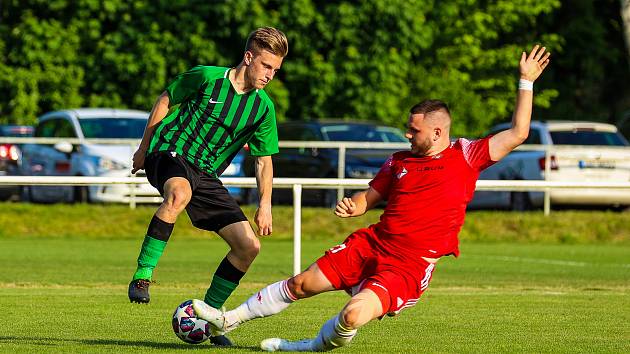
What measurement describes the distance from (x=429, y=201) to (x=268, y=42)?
1584 mm

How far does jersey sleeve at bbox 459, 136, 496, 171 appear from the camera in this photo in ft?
27.5

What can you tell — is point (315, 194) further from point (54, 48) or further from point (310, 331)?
point (310, 331)

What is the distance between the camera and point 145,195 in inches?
944

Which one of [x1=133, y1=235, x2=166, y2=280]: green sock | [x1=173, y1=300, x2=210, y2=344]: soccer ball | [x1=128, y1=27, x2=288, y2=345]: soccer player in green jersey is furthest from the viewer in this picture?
[x1=128, y1=27, x2=288, y2=345]: soccer player in green jersey

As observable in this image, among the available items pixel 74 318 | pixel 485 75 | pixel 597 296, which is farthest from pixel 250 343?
pixel 485 75

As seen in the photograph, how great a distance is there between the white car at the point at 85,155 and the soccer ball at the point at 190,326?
46.9 feet

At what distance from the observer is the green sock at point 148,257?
9077 mm

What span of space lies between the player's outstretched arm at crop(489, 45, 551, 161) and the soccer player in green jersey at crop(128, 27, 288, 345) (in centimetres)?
164

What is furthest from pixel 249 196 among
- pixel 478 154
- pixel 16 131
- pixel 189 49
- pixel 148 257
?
pixel 478 154

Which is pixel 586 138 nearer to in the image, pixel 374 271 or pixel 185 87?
pixel 185 87

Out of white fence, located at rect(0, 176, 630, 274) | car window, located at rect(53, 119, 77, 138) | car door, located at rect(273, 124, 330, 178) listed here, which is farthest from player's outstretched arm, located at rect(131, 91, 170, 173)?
car window, located at rect(53, 119, 77, 138)

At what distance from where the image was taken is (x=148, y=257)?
9.12m

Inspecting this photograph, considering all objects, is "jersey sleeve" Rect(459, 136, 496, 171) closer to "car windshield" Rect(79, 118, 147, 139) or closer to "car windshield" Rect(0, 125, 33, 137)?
"car windshield" Rect(79, 118, 147, 139)

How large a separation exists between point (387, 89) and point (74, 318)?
952 inches
